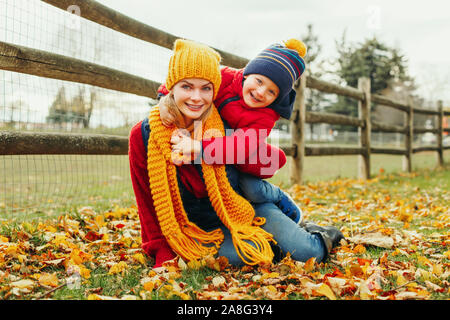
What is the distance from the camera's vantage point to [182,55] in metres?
1.94

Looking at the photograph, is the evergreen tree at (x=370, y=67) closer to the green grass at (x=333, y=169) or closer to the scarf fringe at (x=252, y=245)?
the green grass at (x=333, y=169)

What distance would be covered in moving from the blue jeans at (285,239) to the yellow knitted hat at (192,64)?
0.86m

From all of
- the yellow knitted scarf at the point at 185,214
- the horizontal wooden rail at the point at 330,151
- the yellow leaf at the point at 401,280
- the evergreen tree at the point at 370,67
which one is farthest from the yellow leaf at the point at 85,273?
the evergreen tree at the point at 370,67

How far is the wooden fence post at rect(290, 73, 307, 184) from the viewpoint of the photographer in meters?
5.55

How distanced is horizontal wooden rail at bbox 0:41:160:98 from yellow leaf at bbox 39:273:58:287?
1457 millimetres

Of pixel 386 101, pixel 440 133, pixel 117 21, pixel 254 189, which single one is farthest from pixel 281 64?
pixel 440 133

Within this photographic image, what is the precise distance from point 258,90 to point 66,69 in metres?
1.65

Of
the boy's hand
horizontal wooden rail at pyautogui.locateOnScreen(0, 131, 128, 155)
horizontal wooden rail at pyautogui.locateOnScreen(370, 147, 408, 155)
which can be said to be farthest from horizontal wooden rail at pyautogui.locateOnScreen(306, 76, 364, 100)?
the boy's hand

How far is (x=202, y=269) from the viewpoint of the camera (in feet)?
6.62

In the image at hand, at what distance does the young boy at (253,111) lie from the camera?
6.59 ft

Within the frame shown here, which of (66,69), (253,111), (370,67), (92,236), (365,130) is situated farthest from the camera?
(370,67)

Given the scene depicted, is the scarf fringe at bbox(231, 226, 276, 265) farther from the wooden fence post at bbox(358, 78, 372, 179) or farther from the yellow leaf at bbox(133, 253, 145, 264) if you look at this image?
the wooden fence post at bbox(358, 78, 372, 179)

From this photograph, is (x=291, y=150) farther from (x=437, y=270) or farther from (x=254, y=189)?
(x=437, y=270)
